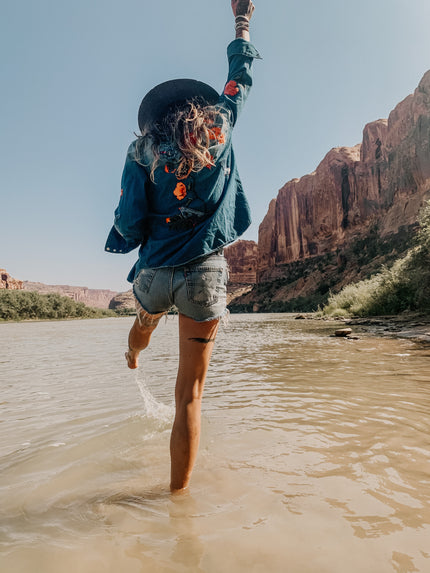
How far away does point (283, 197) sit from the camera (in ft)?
302

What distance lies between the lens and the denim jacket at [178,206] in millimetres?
1683

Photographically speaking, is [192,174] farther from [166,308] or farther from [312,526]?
[312,526]

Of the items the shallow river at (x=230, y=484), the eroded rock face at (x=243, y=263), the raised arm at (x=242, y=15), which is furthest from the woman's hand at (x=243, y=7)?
the eroded rock face at (x=243, y=263)

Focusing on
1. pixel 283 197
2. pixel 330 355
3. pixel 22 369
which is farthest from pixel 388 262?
pixel 283 197

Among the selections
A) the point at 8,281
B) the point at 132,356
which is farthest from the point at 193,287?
the point at 8,281

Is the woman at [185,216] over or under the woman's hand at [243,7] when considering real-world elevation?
under

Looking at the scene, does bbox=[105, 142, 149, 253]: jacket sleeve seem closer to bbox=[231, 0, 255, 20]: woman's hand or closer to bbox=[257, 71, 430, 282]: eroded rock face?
bbox=[231, 0, 255, 20]: woman's hand

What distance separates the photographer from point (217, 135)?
5.64 ft

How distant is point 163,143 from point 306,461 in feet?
5.81

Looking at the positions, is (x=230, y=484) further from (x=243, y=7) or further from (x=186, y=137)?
(x=243, y=7)

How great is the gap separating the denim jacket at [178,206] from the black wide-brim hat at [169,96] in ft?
0.40

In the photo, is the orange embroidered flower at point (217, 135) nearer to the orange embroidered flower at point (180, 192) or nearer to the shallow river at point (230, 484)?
the orange embroidered flower at point (180, 192)

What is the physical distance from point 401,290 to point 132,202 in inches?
666

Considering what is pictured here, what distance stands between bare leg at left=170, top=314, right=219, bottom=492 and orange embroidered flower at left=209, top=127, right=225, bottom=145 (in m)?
0.86
